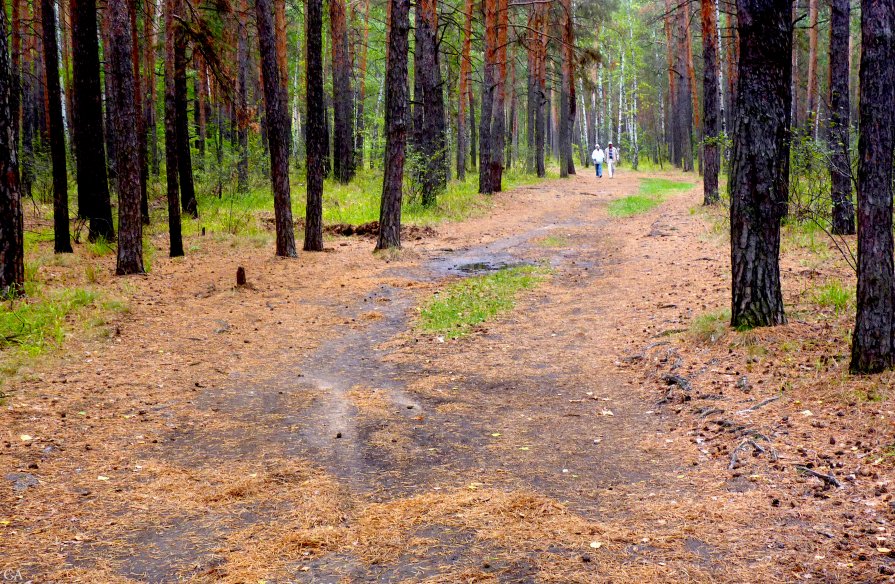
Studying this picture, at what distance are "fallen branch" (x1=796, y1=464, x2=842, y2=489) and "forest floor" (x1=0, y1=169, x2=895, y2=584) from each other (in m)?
0.03

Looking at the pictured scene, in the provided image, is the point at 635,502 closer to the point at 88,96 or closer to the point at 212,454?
the point at 212,454

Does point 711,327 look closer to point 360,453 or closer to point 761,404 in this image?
point 761,404

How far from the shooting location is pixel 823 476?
15.0 feet

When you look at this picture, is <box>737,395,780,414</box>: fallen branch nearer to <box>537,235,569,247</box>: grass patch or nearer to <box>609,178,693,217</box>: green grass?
<box>537,235,569,247</box>: grass patch

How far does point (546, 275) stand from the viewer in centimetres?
1299

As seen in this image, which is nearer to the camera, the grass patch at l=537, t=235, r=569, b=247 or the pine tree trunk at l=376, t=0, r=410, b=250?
the pine tree trunk at l=376, t=0, r=410, b=250

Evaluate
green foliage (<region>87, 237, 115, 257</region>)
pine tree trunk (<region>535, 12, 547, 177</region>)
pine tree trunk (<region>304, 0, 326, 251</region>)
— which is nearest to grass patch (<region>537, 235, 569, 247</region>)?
pine tree trunk (<region>304, 0, 326, 251</region>)

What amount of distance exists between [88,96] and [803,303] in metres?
13.2

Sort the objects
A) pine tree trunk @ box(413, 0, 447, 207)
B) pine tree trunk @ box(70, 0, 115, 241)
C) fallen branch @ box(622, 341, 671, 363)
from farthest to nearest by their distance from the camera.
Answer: pine tree trunk @ box(413, 0, 447, 207) < pine tree trunk @ box(70, 0, 115, 241) < fallen branch @ box(622, 341, 671, 363)

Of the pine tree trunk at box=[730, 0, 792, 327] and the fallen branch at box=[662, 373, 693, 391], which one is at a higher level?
the pine tree trunk at box=[730, 0, 792, 327]

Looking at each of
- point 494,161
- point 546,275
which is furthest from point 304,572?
point 494,161

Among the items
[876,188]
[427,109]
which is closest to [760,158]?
[876,188]

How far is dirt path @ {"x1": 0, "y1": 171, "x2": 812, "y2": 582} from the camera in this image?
13.0 ft

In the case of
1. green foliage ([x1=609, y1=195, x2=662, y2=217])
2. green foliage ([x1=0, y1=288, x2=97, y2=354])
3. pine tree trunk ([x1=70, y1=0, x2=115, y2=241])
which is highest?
pine tree trunk ([x1=70, y1=0, x2=115, y2=241])
